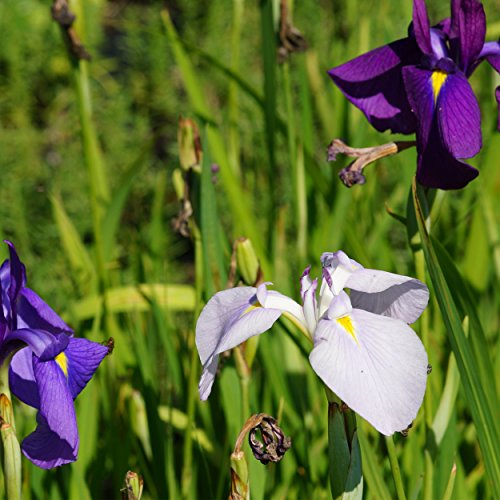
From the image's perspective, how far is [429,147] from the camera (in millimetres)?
784

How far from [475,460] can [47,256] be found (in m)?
1.19

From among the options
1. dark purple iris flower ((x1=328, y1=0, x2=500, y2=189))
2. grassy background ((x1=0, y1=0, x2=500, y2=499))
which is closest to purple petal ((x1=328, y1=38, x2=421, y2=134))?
dark purple iris flower ((x1=328, y1=0, x2=500, y2=189))

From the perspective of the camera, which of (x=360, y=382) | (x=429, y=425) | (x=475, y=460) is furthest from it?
(x=475, y=460)

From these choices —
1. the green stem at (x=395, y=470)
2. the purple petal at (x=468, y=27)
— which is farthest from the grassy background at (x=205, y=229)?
the purple petal at (x=468, y=27)

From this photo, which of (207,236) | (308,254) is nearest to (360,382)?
(207,236)

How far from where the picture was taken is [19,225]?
1.96 meters

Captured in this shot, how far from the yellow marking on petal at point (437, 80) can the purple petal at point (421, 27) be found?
27 millimetres

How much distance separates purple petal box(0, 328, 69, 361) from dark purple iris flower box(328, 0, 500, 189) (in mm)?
361

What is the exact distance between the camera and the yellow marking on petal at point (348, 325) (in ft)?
2.03

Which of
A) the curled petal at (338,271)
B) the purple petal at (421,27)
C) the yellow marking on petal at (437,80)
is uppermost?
the purple petal at (421,27)

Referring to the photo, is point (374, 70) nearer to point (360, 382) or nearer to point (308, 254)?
point (360, 382)

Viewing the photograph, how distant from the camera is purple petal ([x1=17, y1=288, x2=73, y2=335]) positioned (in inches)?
29.7

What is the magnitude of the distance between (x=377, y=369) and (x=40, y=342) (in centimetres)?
28

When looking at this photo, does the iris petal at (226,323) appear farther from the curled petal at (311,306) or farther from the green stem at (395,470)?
the green stem at (395,470)
